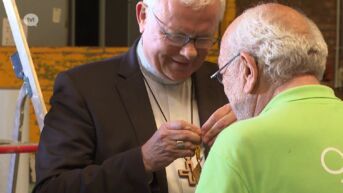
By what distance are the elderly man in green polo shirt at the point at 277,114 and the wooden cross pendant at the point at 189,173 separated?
1.76 ft

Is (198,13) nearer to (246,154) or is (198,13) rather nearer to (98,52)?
(246,154)

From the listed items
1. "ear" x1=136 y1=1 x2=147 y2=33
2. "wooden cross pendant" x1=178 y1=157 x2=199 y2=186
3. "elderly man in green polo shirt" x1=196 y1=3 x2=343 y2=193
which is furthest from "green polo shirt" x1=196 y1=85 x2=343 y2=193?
"ear" x1=136 y1=1 x2=147 y2=33

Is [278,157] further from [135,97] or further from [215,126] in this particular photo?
[135,97]

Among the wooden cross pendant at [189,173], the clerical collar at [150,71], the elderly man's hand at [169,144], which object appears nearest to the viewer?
the elderly man's hand at [169,144]

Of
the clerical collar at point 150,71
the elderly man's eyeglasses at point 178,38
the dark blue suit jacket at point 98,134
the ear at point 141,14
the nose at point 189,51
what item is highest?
the ear at point 141,14

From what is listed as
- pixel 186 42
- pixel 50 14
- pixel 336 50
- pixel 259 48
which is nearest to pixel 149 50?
pixel 186 42

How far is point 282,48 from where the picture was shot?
1.32 m

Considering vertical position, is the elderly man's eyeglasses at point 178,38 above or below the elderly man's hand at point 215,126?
above

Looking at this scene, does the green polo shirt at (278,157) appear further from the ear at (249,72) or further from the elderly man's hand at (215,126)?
the elderly man's hand at (215,126)

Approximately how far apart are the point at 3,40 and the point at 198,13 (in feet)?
9.19

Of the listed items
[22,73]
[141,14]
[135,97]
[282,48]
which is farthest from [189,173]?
[22,73]

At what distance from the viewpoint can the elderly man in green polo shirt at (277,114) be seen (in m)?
1.19

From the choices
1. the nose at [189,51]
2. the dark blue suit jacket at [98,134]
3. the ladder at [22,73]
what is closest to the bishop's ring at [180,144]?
the dark blue suit jacket at [98,134]

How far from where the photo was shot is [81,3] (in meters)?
4.81
